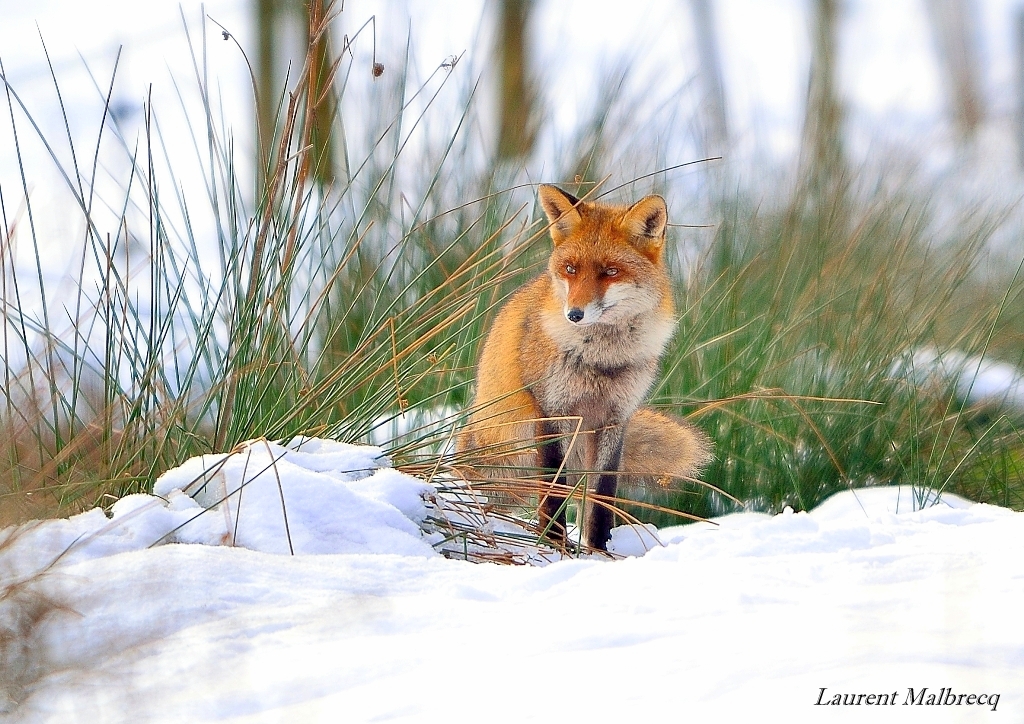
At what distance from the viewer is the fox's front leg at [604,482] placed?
3.37m

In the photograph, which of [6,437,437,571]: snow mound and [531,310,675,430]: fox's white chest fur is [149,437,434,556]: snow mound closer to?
[6,437,437,571]: snow mound

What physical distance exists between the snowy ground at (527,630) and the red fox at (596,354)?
138 centimetres

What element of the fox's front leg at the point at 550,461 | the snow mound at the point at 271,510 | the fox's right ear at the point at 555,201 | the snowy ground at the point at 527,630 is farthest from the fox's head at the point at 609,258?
the snowy ground at the point at 527,630

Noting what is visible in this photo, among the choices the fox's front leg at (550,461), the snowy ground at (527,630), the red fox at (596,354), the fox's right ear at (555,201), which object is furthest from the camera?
the red fox at (596,354)

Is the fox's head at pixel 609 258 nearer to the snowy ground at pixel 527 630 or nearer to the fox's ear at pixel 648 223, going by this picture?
the fox's ear at pixel 648 223

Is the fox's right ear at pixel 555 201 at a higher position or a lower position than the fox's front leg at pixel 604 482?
higher

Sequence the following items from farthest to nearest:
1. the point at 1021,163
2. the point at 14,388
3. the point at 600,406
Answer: the point at 1021,163 < the point at 600,406 < the point at 14,388

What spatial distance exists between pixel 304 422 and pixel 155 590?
3.77ft

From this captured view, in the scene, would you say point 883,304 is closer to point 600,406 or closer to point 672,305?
point 672,305

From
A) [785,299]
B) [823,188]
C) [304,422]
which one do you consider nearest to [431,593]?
[304,422]

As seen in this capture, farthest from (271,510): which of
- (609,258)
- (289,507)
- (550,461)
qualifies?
(609,258)

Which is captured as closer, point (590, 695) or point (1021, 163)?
point (590, 695)

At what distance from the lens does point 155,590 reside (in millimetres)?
1698

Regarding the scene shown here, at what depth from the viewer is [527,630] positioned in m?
1.60
